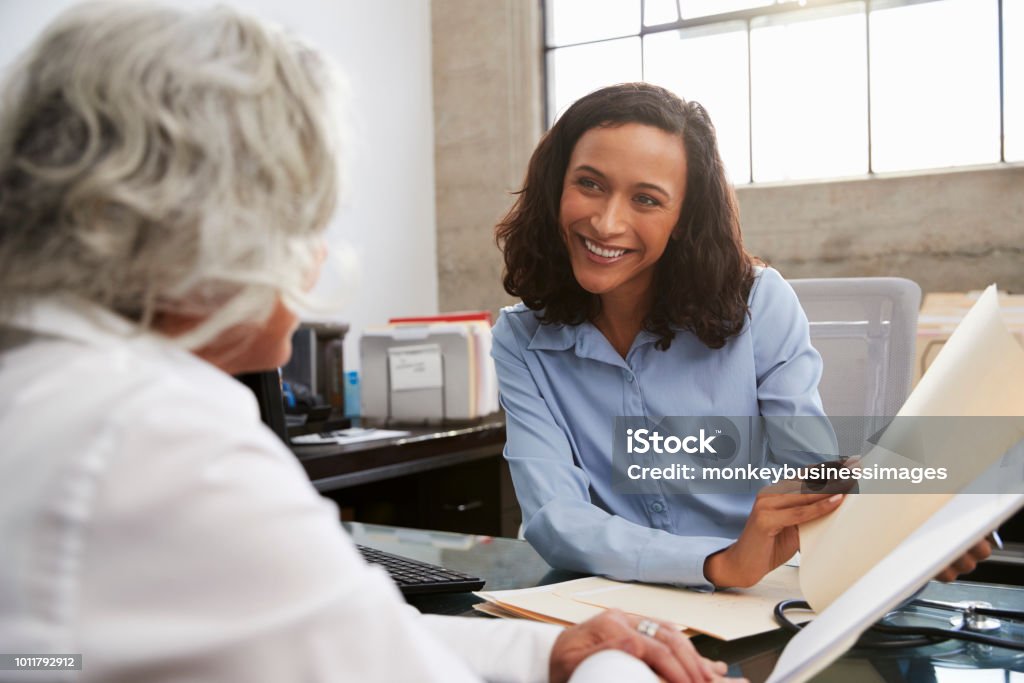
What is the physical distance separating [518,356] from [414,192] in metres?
3.38

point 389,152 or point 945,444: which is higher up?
point 389,152

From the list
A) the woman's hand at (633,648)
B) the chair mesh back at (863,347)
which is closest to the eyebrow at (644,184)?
the chair mesh back at (863,347)

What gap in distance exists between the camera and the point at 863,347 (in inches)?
70.0

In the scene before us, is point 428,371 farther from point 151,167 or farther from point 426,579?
point 151,167

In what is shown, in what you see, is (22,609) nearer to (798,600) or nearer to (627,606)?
(627,606)

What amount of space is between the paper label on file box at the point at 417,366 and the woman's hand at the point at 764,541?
7.57ft

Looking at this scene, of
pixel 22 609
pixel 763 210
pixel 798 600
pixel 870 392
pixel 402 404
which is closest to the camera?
pixel 22 609

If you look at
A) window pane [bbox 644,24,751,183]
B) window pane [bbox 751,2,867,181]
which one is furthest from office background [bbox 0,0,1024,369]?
window pane [bbox 644,24,751,183]

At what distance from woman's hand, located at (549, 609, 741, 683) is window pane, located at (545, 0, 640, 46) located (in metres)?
4.23

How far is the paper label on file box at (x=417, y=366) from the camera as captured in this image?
3359mm

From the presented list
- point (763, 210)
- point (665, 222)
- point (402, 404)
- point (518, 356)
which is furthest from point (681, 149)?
point (763, 210)

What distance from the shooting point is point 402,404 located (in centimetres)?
340

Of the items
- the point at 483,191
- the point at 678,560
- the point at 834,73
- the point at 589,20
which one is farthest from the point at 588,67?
the point at 678,560

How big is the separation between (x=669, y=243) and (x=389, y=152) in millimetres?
3248
